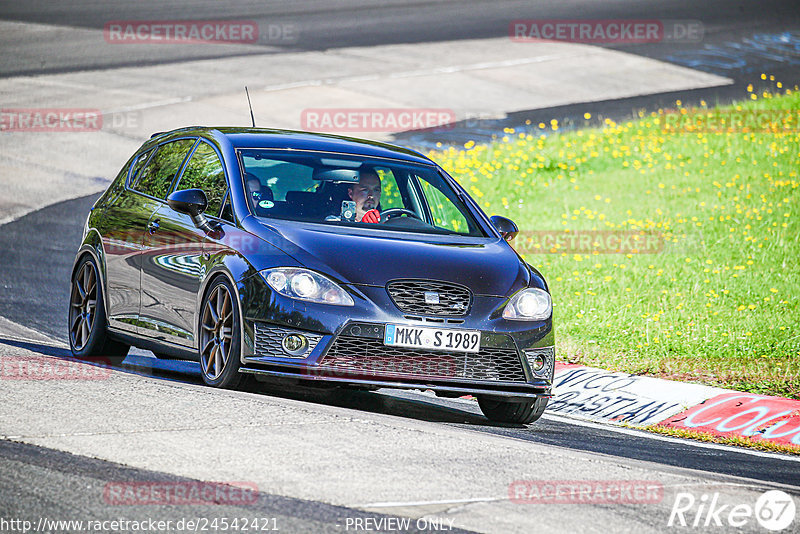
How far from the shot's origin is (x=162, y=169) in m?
9.73

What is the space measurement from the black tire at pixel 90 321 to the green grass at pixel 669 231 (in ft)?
12.8

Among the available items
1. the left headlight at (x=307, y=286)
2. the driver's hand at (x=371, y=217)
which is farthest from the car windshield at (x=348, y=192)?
the left headlight at (x=307, y=286)

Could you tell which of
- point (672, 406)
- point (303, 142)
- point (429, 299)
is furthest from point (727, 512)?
point (303, 142)

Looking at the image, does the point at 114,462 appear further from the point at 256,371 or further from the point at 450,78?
the point at 450,78

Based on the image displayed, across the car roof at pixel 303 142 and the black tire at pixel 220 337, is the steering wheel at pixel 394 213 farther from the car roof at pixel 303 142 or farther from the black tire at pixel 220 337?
the black tire at pixel 220 337

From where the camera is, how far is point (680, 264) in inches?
575

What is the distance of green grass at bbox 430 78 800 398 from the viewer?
11.4 m

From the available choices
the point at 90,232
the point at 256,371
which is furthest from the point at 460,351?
the point at 90,232

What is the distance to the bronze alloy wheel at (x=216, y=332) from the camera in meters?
8.06

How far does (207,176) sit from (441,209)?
1780 millimetres

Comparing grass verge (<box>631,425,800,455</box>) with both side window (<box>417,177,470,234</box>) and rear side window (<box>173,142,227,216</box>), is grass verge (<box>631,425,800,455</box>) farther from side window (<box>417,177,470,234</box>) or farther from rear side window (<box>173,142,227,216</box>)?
rear side window (<box>173,142,227,216</box>)

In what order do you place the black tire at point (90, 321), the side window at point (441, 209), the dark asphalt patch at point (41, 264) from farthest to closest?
the dark asphalt patch at point (41, 264) < the black tire at point (90, 321) < the side window at point (441, 209)

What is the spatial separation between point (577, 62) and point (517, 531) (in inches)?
1020

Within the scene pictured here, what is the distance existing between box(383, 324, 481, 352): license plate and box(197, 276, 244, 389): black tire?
0.93 m
